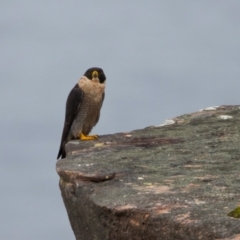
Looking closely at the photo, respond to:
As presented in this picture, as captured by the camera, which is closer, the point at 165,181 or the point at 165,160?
the point at 165,181

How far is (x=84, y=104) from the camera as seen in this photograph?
31.6 ft

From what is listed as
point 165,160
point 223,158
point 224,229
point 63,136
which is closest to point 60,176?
point 165,160

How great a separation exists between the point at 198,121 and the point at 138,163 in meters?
1.82

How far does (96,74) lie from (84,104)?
1.43ft

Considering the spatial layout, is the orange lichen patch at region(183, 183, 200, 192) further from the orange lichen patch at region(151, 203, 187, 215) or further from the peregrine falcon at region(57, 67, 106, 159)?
the peregrine falcon at region(57, 67, 106, 159)

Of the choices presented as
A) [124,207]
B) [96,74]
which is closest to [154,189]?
[124,207]

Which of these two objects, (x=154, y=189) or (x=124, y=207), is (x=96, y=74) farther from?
(x=124, y=207)

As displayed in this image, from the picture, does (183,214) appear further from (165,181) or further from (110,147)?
(110,147)

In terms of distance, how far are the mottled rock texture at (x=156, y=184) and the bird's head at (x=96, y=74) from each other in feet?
10.1

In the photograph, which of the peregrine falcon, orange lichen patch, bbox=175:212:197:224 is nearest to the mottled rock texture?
orange lichen patch, bbox=175:212:197:224

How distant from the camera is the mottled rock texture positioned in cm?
389

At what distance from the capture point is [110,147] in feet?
19.8

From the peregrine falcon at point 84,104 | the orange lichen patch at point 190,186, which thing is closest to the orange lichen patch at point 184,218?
the orange lichen patch at point 190,186

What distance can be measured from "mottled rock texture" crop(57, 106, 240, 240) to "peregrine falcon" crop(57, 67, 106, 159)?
113 inches
